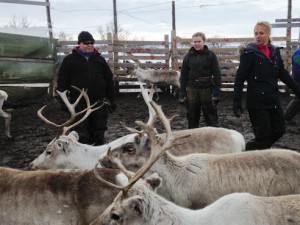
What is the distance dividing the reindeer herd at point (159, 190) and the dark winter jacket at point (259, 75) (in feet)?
3.49

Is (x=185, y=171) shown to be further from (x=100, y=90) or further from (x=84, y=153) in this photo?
(x=100, y=90)

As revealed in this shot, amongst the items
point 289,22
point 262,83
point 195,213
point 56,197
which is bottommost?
point 56,197

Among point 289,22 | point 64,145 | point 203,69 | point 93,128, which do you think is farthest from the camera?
point 289,22

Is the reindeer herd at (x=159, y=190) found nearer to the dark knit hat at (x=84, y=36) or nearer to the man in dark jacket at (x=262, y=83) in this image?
the man in dark jacket at (x=262, y=83)

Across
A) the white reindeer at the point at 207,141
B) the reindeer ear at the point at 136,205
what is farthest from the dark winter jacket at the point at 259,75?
the reindeer ear at the point at 136,205

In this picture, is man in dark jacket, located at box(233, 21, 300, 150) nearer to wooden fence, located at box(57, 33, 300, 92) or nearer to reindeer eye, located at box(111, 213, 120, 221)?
reindeer eye, located at box(111, 213, 120, 221)

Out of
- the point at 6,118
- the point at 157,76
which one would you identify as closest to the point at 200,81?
the point at 6,118

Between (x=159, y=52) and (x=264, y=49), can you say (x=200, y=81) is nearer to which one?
(x=264, y=49)

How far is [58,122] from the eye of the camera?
363 inches

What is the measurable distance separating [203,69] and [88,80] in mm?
1585

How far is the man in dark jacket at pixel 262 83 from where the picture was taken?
4438 millimetres

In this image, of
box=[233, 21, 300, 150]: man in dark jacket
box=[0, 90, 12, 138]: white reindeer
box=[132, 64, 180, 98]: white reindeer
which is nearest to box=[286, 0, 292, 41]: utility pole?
box=[132, 64, 180, 98]: white reindeer

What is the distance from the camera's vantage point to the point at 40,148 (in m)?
6.90

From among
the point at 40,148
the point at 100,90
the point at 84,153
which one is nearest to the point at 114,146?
the point at 84,153
